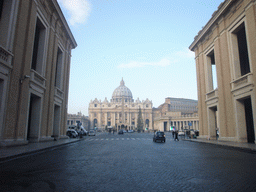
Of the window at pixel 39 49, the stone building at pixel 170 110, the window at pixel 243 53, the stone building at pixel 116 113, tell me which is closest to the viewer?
the window at pixel 39 49

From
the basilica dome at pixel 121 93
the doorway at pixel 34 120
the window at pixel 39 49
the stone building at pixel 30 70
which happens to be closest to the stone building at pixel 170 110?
the basilica dome at pixel 121 93

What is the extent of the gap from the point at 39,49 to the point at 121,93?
5449 inches

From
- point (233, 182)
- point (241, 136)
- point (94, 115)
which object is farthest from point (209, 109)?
point (94, 115)

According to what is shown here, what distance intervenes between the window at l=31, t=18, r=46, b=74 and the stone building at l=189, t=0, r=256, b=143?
16875 mm

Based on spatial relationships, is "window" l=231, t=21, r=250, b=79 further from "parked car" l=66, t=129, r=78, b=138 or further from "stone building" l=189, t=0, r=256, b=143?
"parked car" l=66, t=129, r=78, b=138

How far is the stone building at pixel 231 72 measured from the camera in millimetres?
16312

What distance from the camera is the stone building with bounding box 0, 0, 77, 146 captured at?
12.3 m

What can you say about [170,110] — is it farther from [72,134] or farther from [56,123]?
[56,123]

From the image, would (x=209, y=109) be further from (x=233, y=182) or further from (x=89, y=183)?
(x=89, y=183)

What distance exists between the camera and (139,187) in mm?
4426

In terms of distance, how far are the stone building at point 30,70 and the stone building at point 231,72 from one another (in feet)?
53.4

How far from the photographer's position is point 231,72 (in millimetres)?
18984

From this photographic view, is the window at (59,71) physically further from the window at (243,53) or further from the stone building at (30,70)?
the window at (243,53)

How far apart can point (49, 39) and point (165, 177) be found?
1819 centimetres
